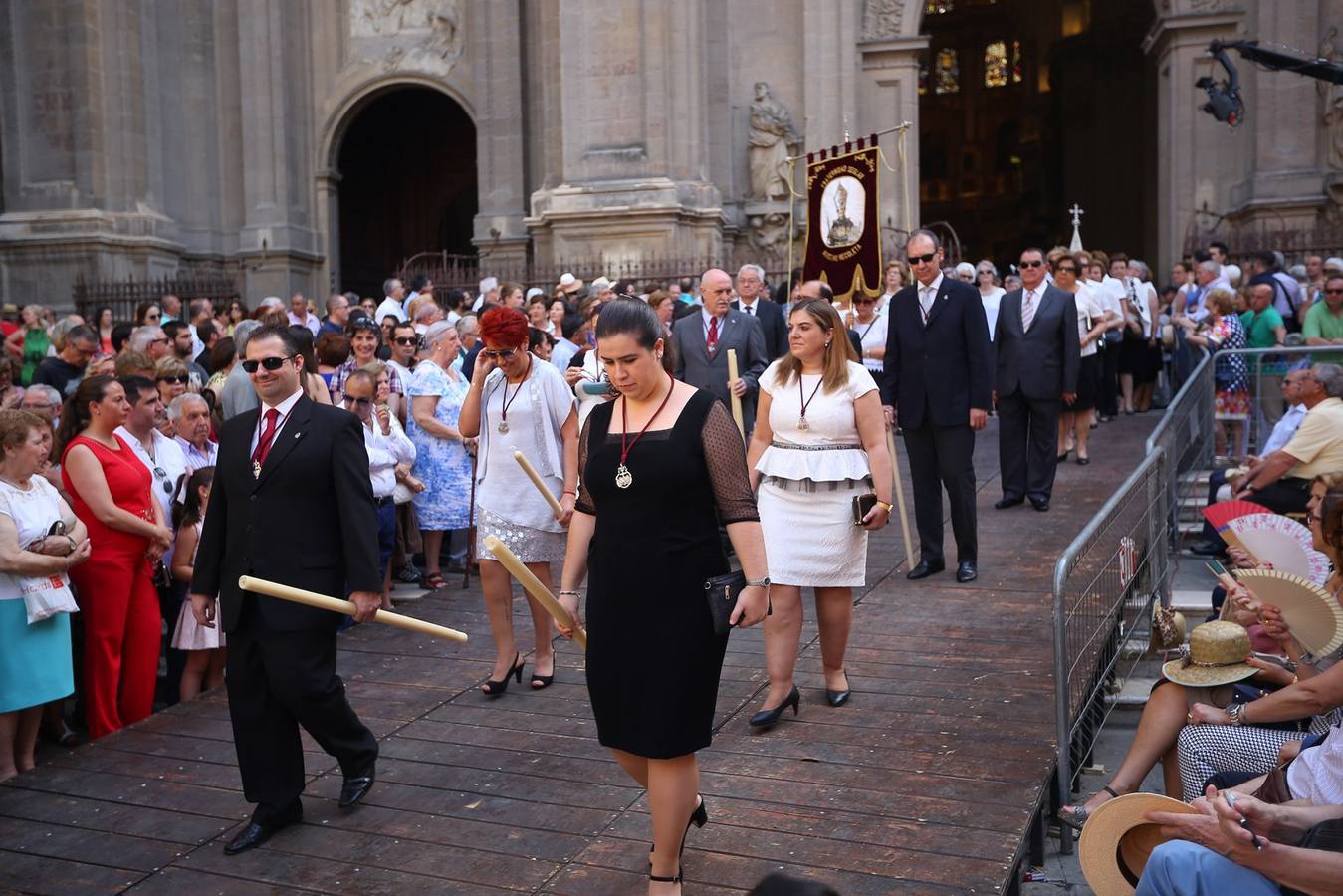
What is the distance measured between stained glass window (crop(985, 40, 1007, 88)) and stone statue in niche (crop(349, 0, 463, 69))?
23.5 m

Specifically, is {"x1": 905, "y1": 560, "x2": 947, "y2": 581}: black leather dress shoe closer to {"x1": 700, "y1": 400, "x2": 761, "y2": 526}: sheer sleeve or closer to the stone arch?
{"x1": 700, "y1": 400, "x2": 761, "y2": 526}: sheer sleeve

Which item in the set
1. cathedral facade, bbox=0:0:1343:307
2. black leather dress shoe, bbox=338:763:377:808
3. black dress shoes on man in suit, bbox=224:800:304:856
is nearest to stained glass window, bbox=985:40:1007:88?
cathedral facade, bbox=0:0:1343:307

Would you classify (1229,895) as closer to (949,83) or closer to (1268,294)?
(1268,294)

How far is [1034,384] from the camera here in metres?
11.4

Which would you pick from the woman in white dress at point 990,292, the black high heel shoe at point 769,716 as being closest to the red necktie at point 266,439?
the black high heel shoe at point 769,716

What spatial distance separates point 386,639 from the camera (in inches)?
333

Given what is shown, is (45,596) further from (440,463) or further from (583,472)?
(440,463)

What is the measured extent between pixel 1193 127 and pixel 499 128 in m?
11.5

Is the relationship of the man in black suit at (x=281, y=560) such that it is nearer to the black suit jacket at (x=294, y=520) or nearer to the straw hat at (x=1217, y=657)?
the black suit jacket at (x=294, y=520)

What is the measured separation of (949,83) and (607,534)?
138 feet

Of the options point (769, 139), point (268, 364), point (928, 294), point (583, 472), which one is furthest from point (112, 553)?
point (769, 139)

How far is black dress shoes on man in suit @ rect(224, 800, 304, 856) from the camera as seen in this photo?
535cm

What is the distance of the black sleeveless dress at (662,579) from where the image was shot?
4.57 meters

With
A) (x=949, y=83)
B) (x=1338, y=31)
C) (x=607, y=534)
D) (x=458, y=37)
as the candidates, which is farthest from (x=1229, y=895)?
(x=949, y=83)
